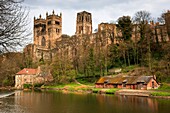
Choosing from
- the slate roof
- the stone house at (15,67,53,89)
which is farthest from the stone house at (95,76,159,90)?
the stone house at (15,67,53,89)

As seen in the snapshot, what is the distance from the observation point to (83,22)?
119188 millimetres

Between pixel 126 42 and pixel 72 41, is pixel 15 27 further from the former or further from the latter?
pixel 72 41

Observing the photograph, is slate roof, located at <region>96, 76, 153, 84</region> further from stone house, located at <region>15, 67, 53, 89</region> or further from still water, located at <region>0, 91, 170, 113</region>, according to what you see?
stone house, located at <region>15, 67, 53, 89</region>

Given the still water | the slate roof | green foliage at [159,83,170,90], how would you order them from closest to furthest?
the still water
green foliage at [159,83,170,90]
the slate roof

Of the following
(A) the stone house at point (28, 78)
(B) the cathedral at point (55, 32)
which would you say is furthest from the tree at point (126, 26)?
(A) the stone house at point (28, 78)

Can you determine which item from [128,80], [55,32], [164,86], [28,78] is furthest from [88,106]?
[55,32]

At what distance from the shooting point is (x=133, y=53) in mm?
63781

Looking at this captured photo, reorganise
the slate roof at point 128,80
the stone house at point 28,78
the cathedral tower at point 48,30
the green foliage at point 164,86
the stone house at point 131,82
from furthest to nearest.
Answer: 1. the cathedral tower at point 48,30
2. the stone house at point 28,78
3. the slate roof at point 128,80
4. the stone house at point 131,82
5. the green foliage at point 164,86

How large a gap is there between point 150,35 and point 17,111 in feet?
158

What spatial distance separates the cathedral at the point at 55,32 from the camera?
A: 70.9 metres

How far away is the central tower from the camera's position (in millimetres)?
119188

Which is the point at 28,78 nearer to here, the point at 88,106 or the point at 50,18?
the point at 88,106

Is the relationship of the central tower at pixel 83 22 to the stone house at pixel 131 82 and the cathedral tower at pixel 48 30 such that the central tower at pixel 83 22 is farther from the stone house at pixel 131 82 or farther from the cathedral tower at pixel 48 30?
the stone house at pixel 131 82

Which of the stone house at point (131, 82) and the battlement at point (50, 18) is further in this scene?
the battlement at point (50, 18)
